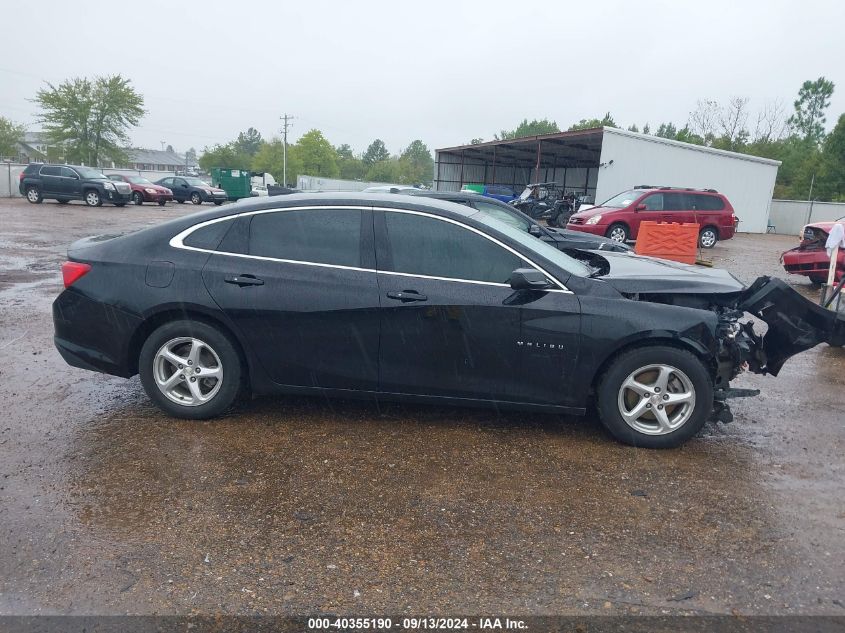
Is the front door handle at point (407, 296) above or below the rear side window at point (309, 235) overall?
below

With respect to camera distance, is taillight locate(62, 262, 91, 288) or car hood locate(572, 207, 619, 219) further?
car hood locate(572, 207, 619, 219)

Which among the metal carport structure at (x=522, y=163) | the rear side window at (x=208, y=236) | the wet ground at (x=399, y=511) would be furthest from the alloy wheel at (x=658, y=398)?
the metal carport structure at (x=522, y=163)

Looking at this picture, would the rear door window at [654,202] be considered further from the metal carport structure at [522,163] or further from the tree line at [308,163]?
the tree line at [308,163]

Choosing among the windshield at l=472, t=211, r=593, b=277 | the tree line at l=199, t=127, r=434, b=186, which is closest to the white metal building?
the windshield at l=472, t=211, r=593, b=277

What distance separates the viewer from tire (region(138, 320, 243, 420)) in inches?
170

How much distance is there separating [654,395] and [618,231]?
14.0m

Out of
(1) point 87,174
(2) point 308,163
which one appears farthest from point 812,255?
(2) point 308,163

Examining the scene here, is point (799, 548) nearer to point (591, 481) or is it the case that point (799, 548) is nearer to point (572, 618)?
point (591, 481)

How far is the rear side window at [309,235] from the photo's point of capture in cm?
436

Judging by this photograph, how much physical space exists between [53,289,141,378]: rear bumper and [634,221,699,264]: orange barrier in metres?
12.5

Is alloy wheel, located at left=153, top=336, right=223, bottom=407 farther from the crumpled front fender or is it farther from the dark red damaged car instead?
the dark red damaged car

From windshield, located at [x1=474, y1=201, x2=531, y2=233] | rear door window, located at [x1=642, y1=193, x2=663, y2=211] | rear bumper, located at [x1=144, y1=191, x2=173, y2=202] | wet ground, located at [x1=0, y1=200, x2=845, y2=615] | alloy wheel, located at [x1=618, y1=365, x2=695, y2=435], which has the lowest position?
wet ground, located at [x1=0, y1=200, x2=845, y2=615]

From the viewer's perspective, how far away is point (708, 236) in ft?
63.0

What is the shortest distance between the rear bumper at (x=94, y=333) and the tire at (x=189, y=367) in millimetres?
145
